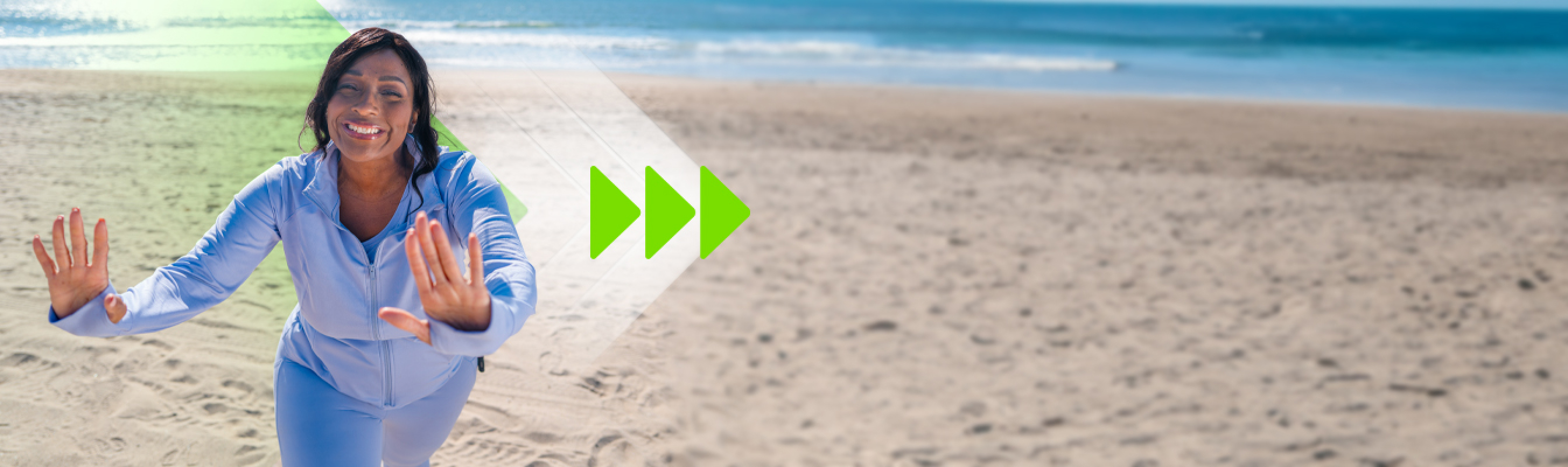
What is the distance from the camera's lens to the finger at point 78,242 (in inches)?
54.9

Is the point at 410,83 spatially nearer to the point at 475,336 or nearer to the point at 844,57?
the point at 475,336

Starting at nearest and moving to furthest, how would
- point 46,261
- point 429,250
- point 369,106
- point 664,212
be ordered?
point 429,250 < point 46,261 < point 369,106 < point 664,212

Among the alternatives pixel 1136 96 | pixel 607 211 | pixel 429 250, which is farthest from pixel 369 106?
pixel 1136 96

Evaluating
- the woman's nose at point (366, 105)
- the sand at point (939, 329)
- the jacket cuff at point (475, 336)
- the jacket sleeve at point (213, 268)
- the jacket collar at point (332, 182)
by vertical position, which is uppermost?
the woman's nose at point (366, 105)

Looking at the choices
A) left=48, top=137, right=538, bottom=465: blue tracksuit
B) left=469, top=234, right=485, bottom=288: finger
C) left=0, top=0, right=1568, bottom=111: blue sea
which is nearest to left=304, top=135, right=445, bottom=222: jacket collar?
left=48, top=137, right=538, bottom=465: blue tracksuit

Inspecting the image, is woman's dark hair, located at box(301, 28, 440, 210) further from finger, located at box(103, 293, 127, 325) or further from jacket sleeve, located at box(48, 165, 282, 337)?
finger, located at box(103, 293, 127, 325)

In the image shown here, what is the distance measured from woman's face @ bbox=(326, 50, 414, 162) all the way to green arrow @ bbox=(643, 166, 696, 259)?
1306 millimetres

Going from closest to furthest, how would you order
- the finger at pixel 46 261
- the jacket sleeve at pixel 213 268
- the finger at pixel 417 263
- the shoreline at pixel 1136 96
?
the finger at pixel 417 263 → the finger at pixel 46 261 → the jacket sleeve at pixel 213 268 → the shoreline at pixel 1136 96

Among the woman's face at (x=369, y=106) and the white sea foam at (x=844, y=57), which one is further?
the white sea foam at (x=844, y=57)

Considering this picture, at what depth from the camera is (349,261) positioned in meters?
1.62

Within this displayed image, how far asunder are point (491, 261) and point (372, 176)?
0.34 meters

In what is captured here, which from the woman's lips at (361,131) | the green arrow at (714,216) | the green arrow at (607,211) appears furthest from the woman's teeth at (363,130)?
the green arrow at (714,216)

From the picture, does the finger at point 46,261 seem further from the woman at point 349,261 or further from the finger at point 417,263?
the finger at point 417,263

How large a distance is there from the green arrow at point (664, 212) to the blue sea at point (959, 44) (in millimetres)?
600
